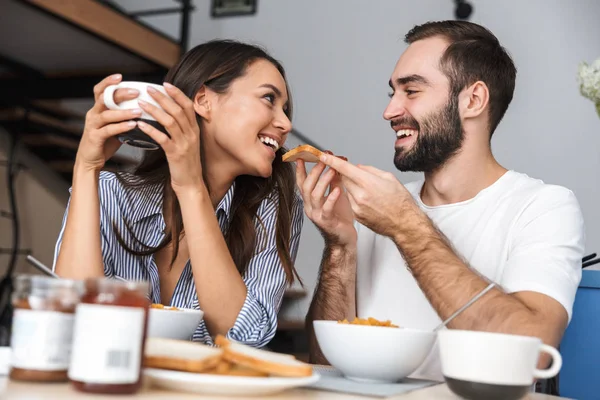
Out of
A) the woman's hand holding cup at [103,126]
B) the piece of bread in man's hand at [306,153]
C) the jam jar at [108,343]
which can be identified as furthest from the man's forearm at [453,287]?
the jam jar at [108,343]

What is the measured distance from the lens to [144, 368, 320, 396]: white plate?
69 centimetres

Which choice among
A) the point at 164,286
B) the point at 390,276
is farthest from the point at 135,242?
the point at 390,276

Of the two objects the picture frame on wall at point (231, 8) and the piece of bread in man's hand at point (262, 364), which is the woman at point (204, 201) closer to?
the piece of bread in man's hand at point (262, 364)

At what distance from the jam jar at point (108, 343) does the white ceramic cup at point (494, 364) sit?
373 mm

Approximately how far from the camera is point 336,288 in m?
1.62

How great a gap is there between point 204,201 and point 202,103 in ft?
1.50

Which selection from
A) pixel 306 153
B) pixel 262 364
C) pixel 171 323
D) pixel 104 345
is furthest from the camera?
pixel 306 153

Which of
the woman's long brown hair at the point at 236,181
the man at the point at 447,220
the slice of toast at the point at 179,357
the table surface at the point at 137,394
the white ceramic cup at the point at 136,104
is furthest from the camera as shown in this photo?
the woman's long brown hair at the point at 236,181

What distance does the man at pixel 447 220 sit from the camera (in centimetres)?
127

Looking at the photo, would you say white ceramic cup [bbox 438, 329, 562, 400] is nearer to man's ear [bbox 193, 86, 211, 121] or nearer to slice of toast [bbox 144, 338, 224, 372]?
slice of toast [bbox 144, 338, 224, 372]

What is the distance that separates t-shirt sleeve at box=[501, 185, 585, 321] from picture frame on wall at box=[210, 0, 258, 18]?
4.37 meters

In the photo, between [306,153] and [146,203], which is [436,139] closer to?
[306,153]

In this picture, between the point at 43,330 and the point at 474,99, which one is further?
the point at 474,99

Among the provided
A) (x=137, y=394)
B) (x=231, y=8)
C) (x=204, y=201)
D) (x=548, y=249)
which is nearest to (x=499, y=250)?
(x=548, y=249)
